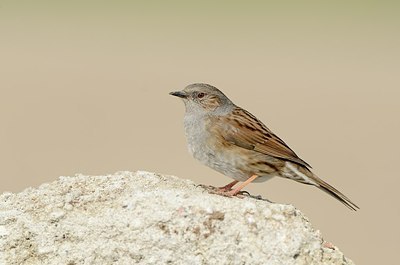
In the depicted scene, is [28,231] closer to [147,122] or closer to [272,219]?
[272,219]

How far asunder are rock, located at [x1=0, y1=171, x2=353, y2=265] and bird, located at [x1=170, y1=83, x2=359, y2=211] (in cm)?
171

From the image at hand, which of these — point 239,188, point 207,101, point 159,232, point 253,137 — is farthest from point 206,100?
point 159,232

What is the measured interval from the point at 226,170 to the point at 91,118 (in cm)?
1170

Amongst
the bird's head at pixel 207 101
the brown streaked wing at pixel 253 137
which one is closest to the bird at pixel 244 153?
the brown streaked wing at pixel 253 137

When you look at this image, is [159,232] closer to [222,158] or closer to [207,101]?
[222,158]

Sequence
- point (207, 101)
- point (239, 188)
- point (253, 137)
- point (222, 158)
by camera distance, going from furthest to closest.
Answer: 1. point (207, 101)
2. point (253, 137)
3. point (222, 158)
4. point (239, 188)

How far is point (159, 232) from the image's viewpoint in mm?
6328

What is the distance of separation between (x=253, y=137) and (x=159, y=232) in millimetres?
2617

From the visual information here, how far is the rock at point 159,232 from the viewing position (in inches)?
245

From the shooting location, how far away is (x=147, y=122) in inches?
790

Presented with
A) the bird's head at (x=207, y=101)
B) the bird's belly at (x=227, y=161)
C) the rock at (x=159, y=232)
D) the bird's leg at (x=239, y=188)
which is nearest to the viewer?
the rock at (x=159, y=232)

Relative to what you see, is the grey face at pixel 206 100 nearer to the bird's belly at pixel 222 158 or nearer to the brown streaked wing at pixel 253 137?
the brown streaked wing at pixel 253 137

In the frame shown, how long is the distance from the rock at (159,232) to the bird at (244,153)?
171 centimetres

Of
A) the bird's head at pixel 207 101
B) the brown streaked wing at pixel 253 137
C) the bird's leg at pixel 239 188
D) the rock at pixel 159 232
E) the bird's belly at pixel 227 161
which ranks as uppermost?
the bird's head at pixel 207 101
